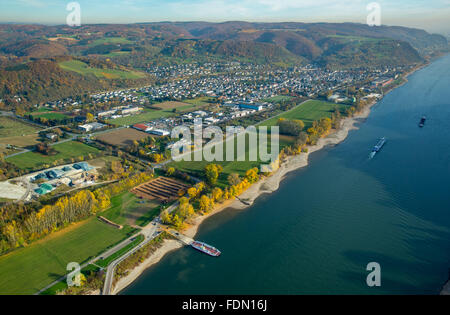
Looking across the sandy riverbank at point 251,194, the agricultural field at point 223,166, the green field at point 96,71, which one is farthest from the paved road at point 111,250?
the green field at point 96,71

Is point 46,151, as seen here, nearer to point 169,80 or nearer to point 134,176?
point 134,176

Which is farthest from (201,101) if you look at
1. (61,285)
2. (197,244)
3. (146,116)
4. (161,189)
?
(61,285)

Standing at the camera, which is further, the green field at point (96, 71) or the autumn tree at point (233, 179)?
the green field at point (96, 71)

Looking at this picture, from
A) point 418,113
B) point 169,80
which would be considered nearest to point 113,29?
point 169,80

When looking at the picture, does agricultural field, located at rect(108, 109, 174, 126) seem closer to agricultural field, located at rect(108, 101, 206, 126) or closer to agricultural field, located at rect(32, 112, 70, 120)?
agricultural field, located at rect(108, 101, 206, 126)

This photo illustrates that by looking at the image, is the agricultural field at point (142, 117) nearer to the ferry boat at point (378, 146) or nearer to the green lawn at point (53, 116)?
the green lawn at point (53, 116)
